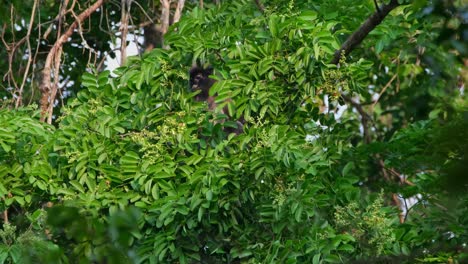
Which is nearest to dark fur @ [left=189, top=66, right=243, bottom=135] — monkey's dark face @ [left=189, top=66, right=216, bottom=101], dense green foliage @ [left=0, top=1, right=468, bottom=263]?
monkey's dark face @ [left=189, top=66, right=216, bottom=101]

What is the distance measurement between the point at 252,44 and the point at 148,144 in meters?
0.84

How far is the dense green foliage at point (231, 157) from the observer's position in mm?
5281

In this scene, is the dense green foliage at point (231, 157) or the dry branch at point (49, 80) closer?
the dense green foliage at point (231, 157)

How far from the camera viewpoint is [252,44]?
570cm

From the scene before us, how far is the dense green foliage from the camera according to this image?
208 inches

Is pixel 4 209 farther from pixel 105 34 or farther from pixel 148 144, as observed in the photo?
pixel 105 34

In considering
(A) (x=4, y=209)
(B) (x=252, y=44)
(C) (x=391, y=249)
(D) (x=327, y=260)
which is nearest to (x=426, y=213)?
(C) (x=391, y=249)

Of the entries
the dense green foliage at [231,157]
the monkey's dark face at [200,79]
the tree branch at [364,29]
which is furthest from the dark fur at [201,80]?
the tree branch at [364,29]

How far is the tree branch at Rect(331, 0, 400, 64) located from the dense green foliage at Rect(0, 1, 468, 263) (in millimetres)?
87

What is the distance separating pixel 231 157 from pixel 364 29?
1071mm

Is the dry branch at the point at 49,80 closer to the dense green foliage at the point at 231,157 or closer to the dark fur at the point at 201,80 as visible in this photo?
the dense green foliage at the point at 231,157

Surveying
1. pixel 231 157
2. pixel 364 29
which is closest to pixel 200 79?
pixel 231 157

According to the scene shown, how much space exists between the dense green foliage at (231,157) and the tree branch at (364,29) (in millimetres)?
87

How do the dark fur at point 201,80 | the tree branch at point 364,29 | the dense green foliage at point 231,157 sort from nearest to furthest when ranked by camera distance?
the dense green foliage at point 231,157, the tree branch at point 364,29, the dark fur at point 201,80
